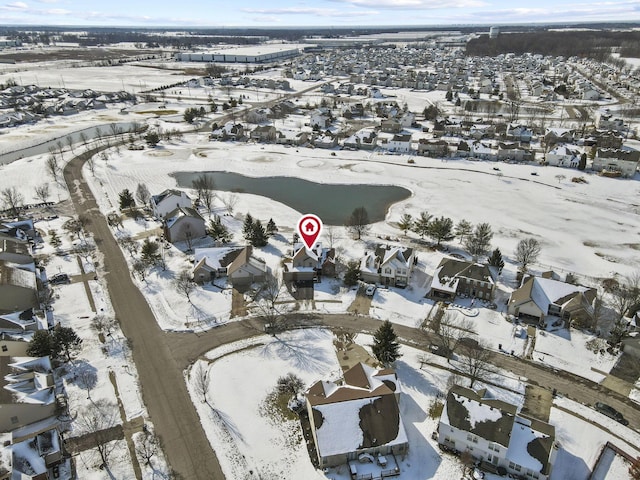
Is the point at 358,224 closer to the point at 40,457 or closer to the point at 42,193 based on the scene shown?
the point at 40,457

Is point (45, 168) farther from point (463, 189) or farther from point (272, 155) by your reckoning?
point (463, 189)

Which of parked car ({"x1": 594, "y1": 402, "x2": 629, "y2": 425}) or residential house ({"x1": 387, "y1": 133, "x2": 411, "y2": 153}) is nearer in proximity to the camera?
parked car ({"x1": 594, "y1": 402, "x2": 629, "y2": 425})

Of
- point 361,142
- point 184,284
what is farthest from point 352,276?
point 361,142

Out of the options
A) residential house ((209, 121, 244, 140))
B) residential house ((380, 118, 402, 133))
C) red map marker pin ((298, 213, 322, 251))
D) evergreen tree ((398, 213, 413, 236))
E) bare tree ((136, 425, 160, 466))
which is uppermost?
residential house ((380, 118, 402, 133))

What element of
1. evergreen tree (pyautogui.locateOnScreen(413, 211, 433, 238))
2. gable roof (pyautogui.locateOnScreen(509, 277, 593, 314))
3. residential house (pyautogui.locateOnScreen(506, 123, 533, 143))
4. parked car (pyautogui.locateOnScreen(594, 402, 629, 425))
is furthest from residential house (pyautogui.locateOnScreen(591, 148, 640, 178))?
parked car (pyautogui.locateOnScreen(594, 402, 629, 425))

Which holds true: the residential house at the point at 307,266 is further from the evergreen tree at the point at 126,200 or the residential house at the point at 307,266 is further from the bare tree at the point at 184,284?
the evergreen tree at the point at 126,200

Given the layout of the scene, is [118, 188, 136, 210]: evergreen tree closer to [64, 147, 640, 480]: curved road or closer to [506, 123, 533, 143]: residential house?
[64, 147, 640, 480]: curved road
